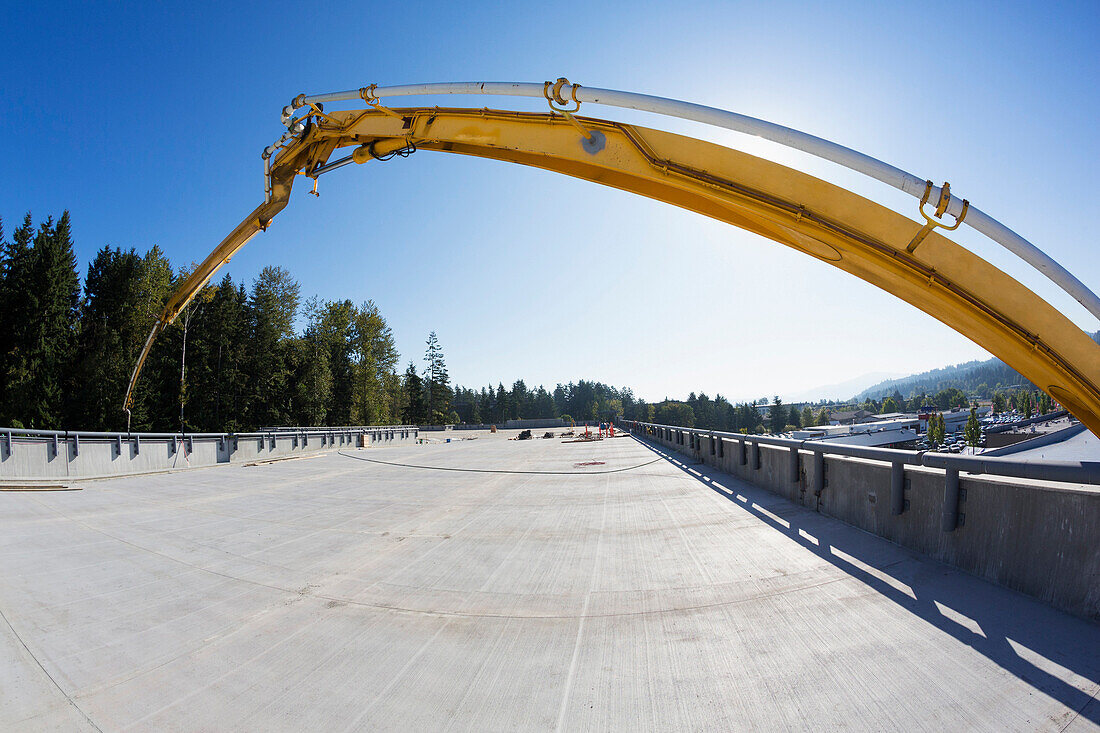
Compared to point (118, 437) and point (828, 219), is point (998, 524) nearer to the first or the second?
point (828, 219)

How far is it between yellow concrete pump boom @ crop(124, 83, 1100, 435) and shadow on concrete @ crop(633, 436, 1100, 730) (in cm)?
263

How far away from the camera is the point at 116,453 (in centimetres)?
1252

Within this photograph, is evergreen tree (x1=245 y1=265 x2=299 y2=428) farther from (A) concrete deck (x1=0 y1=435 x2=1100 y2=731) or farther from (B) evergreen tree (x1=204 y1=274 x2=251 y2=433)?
(A) concrete deck (x1=0 y1=435 x2=1100 y2=731)

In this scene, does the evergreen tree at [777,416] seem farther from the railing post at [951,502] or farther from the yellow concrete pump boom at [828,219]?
the railing post at [951,502]

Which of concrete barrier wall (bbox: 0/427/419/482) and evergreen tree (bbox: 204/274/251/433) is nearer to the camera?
concrete barrier wall (bbox: 0/427/419/482)

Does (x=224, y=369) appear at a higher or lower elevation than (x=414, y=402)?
higher

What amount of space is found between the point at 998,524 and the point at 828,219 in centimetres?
308

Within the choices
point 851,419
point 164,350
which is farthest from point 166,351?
point 851,419

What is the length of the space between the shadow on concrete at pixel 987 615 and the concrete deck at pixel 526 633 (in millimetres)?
18

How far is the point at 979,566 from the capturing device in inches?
135

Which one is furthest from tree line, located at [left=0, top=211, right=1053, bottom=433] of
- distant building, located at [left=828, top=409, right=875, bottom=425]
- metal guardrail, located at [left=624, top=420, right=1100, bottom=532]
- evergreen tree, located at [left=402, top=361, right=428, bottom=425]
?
distant building, located at [left=828, top=409, right=875, bottom=425]

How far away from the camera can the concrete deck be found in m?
2.23

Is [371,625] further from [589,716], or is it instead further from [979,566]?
[979,566]

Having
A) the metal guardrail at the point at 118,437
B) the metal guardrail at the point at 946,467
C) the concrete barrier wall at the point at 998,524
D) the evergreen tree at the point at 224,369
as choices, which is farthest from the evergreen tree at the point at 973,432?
the evergreen tree at the point at 224,369
